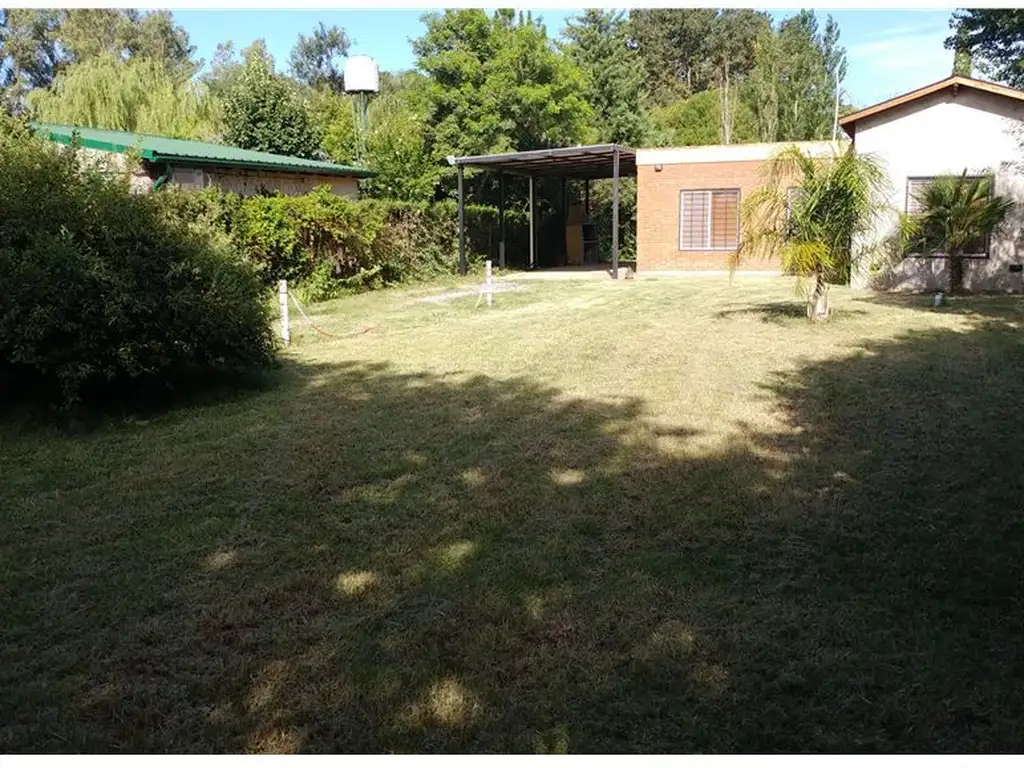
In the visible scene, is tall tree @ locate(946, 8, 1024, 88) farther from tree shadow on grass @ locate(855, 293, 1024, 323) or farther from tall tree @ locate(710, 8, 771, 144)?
tall tree @ locate(710, 8, 771, 144)

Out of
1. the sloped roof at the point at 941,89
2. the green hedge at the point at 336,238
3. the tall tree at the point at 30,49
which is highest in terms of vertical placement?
the tall tree at the point at 30,49

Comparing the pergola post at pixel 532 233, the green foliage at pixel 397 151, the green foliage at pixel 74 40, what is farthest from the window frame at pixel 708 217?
the green foliage at pixel 74 40

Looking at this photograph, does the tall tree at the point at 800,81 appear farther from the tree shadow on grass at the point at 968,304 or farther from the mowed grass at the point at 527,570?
the mowed grass at the point at 527,570

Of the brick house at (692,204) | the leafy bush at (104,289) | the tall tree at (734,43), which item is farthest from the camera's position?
the tall tree at (734,43)

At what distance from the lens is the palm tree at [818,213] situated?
1062cm

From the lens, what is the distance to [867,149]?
1605 centimetres

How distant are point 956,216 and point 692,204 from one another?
803cm

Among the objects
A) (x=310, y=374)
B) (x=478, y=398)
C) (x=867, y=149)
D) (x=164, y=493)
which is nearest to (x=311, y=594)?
(x=164, y=493)

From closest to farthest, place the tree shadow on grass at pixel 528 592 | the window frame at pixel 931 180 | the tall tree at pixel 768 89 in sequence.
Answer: the tree shadow on grass at pixel 528 592 → the window frame at pixel 931 180 → the tall tree at pixel 768 89

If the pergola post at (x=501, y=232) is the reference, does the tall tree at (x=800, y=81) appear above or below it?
above

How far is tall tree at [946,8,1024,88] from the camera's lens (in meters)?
12.6

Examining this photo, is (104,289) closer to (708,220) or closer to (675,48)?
(708,220)

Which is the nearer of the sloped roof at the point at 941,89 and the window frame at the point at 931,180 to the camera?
the sloped roof at the point at 941,89

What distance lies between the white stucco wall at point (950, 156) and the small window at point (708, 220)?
199 inches
